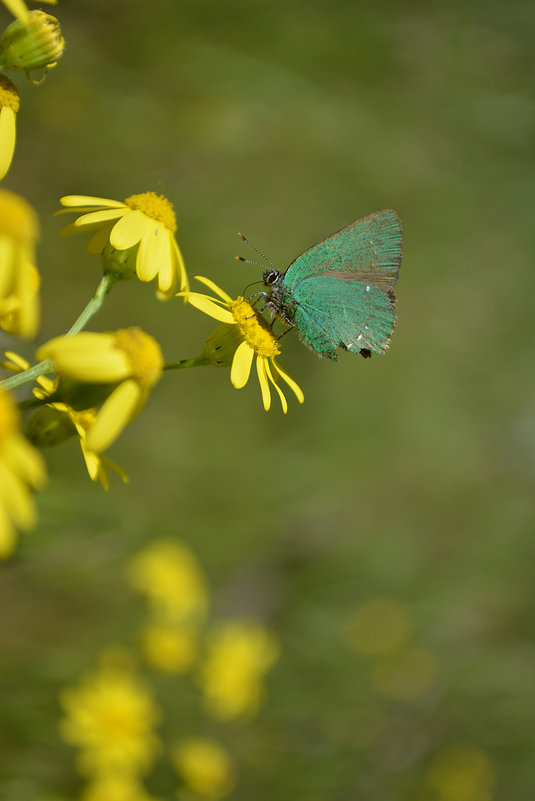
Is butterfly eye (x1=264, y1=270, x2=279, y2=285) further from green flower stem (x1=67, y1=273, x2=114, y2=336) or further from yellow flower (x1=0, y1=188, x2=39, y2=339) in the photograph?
yellow flower (x1=0, y1=188, x2=39, y2=339)

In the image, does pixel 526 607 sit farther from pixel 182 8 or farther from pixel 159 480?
pixel 182 8

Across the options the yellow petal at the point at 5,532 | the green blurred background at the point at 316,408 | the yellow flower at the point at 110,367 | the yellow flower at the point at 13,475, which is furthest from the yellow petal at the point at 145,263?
the green blurred background at the point at 316,408

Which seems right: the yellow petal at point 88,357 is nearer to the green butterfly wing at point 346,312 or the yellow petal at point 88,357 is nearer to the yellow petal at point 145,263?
the yellow petal at point 145,263

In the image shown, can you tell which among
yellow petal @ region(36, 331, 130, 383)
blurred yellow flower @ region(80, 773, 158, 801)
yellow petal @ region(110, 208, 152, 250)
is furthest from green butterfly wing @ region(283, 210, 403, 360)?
blurred yellow flower @ region(80, 773, 158, 801)

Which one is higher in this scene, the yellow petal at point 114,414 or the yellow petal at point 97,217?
the yellow petal at point 97,217

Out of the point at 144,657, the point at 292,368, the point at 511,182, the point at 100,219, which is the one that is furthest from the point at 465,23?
the point at 144,657
